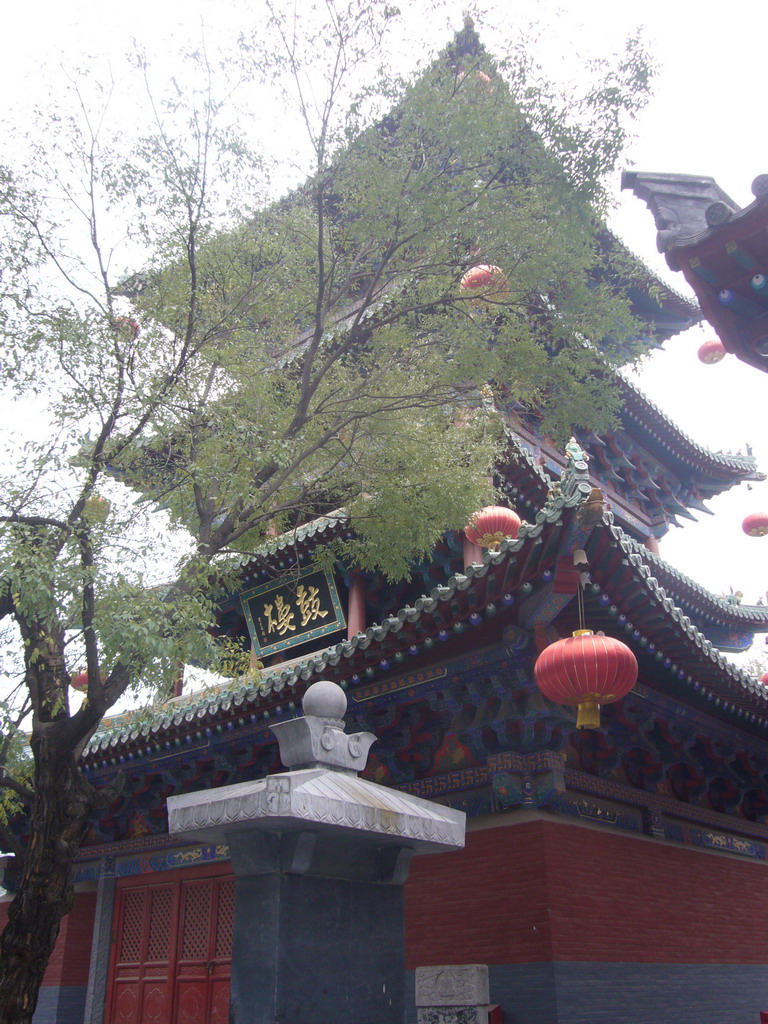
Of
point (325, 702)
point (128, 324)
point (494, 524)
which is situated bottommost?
point (325, 702)

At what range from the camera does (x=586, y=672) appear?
579 centimetres

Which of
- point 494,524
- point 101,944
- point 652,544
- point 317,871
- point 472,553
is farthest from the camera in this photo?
point 652,544

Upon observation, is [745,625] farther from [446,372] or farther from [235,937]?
[235,937]

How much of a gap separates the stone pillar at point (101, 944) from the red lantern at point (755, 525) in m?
10.9

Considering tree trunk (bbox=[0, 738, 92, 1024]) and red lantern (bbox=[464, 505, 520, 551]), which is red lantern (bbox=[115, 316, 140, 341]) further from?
red lantern (bbox=[464, 505, 520, 551])

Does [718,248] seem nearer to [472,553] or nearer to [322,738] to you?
[322,738]

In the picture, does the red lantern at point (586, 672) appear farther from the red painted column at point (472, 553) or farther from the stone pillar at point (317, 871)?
the red painted column at point (472, 553)

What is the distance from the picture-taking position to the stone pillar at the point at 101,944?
921 cm

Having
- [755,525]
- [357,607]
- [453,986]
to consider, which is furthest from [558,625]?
[755,525]

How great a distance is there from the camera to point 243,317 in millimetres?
7805

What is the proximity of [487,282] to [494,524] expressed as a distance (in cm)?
218

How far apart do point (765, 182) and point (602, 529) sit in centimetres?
244

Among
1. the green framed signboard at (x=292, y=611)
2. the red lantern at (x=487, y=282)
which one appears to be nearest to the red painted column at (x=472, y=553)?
the green framed signboard at (x=292, y=611)

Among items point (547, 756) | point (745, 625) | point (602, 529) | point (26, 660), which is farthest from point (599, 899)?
point (745, 625)
